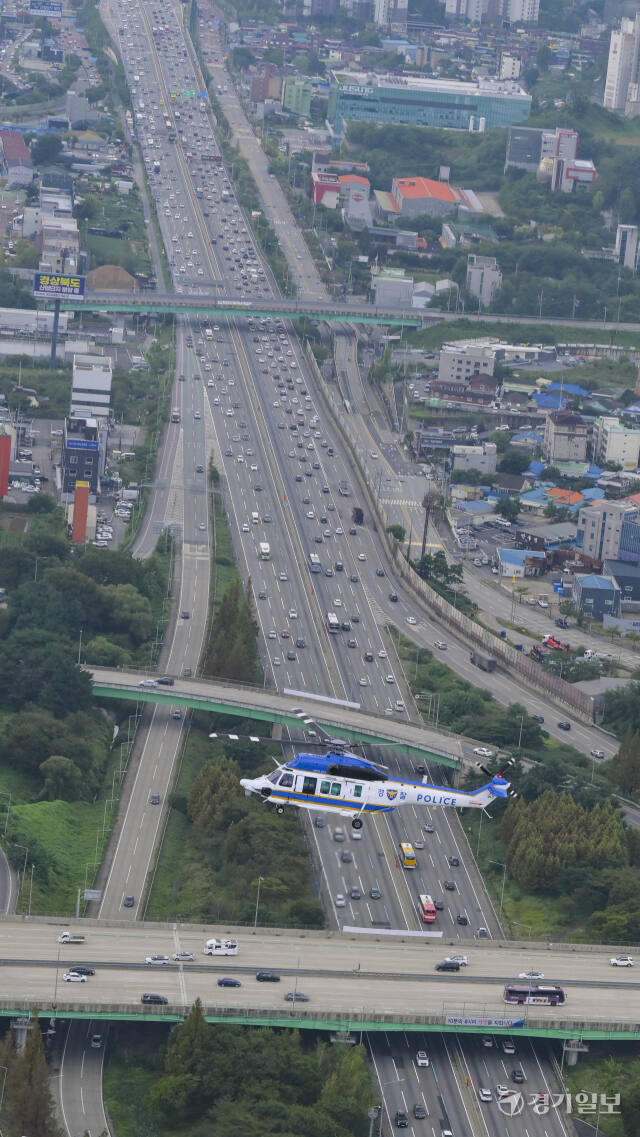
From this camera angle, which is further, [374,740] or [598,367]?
[598,367]

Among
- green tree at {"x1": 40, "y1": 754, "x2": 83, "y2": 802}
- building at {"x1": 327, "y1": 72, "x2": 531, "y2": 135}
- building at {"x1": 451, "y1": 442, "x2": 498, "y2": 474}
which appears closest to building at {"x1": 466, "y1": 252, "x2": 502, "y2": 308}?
building at {"x1": 451, "y1": 442, "x2": 498, "y2": 474}

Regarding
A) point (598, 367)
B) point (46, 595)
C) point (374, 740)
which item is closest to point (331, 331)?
point (598, 367)

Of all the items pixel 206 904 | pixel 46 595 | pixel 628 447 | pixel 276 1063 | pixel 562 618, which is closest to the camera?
pixel 276 1063

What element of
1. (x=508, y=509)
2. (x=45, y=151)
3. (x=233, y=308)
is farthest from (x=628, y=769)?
(x=45, y=151)

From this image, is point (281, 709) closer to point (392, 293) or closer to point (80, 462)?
point (80, 462)

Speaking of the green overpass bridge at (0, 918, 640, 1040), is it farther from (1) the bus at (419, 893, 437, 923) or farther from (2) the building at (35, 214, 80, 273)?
(2) the building at (35, 214, 80, 273)

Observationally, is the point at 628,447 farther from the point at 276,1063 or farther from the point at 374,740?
the point at 276,1063

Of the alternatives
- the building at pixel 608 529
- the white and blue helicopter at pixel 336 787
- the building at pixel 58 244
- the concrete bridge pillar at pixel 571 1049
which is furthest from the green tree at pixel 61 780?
the building at pixel 58 244

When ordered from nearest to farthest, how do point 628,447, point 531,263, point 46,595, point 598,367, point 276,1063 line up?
1. point 276,1063
2. point 46,595
3. point 628,447
4. point 598,367
5. point 531,263

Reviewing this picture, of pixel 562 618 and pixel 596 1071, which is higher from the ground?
pixel 596 1071
